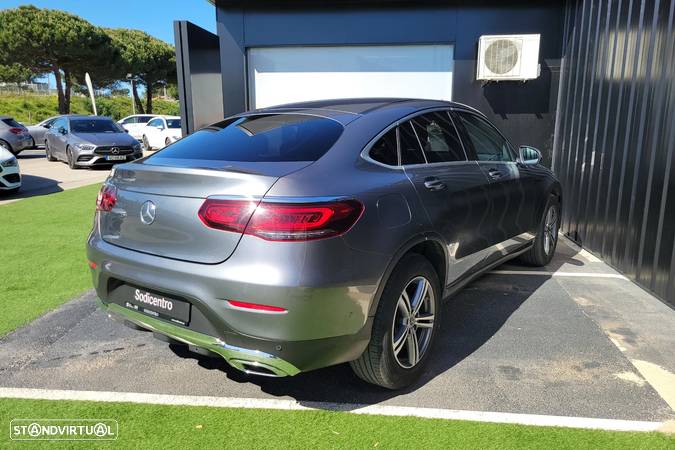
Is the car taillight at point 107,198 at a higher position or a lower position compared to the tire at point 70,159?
higher

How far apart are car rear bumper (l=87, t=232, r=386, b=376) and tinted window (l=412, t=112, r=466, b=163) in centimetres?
117

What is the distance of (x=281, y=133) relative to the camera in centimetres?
299

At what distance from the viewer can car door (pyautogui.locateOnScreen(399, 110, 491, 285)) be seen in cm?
305

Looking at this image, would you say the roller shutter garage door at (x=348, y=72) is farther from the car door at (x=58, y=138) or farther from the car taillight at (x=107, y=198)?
the car door at (x=58, y=138)

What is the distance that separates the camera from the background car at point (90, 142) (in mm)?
14148

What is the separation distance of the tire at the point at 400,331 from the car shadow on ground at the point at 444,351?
0.52ft

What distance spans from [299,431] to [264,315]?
0.73 m

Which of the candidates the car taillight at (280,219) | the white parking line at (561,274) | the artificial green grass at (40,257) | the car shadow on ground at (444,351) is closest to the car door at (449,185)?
the car shadow on ground at (444,351)

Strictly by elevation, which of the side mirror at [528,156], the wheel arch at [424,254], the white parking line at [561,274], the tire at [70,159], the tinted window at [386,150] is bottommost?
the white parking line at [561,274]

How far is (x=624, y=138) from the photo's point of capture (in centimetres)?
523

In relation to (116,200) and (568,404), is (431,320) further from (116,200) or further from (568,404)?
(116,200)

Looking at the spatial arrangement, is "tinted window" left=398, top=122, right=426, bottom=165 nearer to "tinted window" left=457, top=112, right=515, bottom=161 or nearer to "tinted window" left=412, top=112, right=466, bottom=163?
"tinted window" left=412, top=112, right=466, bottom=163

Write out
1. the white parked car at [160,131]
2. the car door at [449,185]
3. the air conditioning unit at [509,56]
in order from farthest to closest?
1. the white parked car at [160,131]
2. the air conditioning unit at [509,56]
3. the car door at [449,185]

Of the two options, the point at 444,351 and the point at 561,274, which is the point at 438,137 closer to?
the point at 444,351
